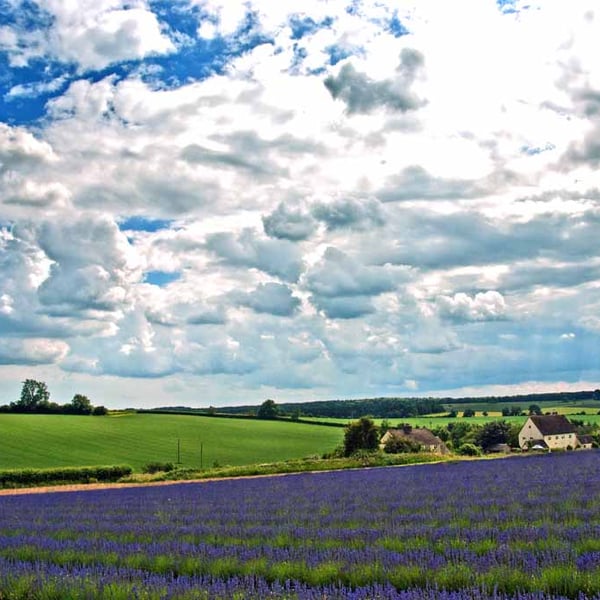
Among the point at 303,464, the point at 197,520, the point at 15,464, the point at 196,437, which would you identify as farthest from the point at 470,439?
the point at 197,520

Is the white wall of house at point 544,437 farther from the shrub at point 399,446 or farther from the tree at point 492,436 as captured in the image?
the shrub at point 399,446

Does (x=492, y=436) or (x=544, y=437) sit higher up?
(x=492, y=436)

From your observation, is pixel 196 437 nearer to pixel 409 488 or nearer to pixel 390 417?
pixel 409 488

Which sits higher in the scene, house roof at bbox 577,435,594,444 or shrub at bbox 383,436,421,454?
shrub at bbox 383,436,421,454

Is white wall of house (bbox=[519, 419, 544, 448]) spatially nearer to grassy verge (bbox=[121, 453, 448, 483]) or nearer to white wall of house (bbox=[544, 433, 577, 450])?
white wall of house (bbox=[544, 433, 577, 450])

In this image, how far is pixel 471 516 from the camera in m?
11.8

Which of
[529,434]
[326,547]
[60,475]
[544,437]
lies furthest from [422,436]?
[326,547]

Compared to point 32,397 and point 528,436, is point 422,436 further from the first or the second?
point 32,397

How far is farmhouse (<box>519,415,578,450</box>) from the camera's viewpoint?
80750mm

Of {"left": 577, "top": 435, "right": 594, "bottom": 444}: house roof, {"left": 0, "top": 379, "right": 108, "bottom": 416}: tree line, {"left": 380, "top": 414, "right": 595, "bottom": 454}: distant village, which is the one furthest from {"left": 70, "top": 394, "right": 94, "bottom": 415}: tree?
{"left": 577, "top": 435, "right": 594, "bottom": 444}: house roof

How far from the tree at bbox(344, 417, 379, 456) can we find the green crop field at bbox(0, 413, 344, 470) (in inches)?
367

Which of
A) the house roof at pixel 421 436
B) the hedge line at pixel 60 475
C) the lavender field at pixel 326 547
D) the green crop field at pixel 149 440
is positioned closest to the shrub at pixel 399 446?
the green crop field at pixel 149 440

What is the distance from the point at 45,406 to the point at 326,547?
274ft

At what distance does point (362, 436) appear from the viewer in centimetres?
4906
